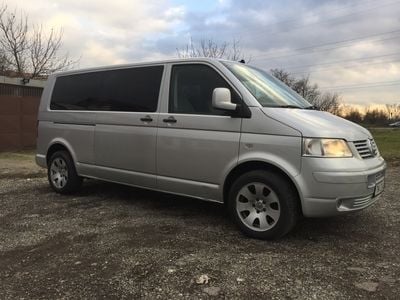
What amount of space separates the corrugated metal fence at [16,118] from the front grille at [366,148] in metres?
13.8

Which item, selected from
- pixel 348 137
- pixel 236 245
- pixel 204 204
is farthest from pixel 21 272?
pixel 348 137

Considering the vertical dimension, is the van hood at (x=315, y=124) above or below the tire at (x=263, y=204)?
above

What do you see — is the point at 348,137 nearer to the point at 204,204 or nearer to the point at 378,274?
the point at 378,274

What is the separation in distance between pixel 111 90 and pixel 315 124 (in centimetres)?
308

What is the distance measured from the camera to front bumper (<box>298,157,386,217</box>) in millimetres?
4578

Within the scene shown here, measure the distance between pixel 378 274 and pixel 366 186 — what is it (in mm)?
1006

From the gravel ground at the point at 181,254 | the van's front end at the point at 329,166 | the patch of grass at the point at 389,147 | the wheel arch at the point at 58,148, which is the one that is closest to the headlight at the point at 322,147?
the van's front end at the point at 329,166

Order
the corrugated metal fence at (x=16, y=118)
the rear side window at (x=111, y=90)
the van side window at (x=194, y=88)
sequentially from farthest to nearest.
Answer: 1. the corrugated metal fence at (x=16, y=118)
2. the rear side window at (x=111, y=90)
3. the van side window at (x=194, y=88)

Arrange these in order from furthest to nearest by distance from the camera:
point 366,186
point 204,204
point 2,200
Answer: point 2,200, point 204,204, point 366,186

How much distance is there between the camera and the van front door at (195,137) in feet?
17.2

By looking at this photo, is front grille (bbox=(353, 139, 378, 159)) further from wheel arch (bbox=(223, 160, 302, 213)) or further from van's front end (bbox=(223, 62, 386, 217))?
wheel arch (bbox=(223, 160, 302, 213))

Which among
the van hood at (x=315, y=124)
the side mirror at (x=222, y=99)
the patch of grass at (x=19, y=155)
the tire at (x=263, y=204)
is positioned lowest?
the patch of grass at (x=19, y=155)

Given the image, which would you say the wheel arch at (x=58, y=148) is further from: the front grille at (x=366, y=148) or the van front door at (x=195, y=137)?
the front grille at (x=366, y=148)

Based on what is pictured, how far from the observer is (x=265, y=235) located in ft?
16.1
